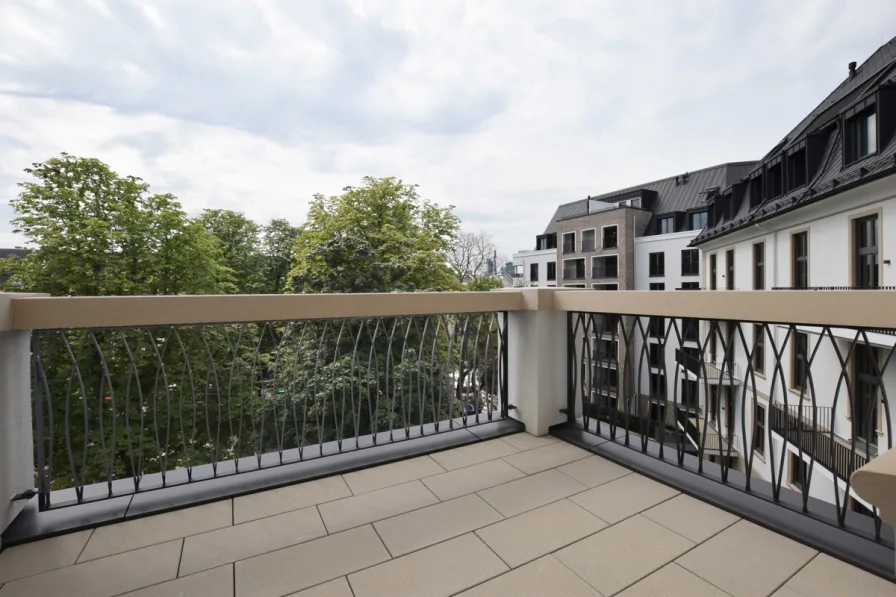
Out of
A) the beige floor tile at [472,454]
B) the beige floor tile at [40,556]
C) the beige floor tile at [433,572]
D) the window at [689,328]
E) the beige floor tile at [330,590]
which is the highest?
the window at [689,328]

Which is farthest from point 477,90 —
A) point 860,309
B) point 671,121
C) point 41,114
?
point 860,309

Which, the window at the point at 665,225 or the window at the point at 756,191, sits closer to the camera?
the window at the point at 756,191

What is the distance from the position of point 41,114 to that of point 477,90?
458 inches

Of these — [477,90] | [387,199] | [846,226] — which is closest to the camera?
[846,226]

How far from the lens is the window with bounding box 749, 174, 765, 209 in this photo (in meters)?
13.6

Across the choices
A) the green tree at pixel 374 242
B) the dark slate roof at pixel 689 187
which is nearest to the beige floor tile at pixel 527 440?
the green tree at pixel 374 242

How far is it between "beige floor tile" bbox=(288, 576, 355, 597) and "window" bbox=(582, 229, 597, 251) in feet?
90.4

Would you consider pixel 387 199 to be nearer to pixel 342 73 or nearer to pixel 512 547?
pixel 342 73

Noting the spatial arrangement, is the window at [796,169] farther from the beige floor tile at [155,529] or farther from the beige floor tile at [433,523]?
the beige floor tile at [155,529]

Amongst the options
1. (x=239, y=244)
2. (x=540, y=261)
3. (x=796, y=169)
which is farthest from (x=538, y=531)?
(x=540, y=261)

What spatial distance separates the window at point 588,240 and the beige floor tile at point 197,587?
27.7 metres

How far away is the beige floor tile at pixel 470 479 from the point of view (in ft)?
7.28

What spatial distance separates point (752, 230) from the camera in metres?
13.4

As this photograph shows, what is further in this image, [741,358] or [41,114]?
[741,358]
